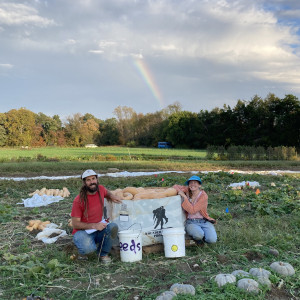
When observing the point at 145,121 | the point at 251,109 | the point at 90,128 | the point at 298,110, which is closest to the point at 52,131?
the point at 90,128

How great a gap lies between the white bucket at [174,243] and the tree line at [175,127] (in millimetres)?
45564

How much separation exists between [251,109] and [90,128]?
4299 cm

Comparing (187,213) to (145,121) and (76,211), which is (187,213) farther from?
(145,121)

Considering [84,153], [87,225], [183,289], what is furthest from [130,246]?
[84,153]

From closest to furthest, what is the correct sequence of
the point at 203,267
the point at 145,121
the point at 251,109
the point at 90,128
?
the point at 203,267 < the point at 251,109 < the point at 90,128 < the point at 145,121

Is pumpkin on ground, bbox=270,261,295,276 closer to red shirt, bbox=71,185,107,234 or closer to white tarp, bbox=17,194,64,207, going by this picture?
red shirt, bbox=71,185,107,234

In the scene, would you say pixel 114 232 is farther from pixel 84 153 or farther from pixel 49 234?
pixel 84 153

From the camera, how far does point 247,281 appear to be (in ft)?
10.9

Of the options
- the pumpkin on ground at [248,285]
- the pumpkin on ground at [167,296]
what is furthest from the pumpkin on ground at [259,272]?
the pumpkin on ground at [167,296]

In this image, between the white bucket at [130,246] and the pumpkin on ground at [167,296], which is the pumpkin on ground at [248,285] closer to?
the pumpkin on ground at [167,296]

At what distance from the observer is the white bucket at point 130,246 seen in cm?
437

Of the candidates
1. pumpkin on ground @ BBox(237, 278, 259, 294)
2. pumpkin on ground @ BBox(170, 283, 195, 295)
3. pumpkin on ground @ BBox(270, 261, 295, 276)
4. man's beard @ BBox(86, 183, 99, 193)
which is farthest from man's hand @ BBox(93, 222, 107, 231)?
pumpkin on ground @ BBox(270, 261, 295, 276)

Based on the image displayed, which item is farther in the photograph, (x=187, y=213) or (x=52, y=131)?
(x=52, y=131)

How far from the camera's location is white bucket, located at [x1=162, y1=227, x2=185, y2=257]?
14.6ft
